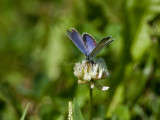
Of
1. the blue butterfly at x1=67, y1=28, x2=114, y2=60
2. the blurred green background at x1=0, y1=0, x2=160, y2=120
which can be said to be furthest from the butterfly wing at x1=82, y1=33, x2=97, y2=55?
the blurred green background at x1=0, y1=0, x2=160, y2=120

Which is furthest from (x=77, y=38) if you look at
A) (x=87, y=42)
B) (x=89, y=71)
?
(x=89, y=71)

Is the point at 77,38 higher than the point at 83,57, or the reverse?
the point at 83,57

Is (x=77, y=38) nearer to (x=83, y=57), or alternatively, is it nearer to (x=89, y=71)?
(x=89, y=71)

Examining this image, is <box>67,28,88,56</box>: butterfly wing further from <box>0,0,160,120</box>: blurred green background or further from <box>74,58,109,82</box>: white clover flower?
<box>0,0,160,120</box>: blurred green background

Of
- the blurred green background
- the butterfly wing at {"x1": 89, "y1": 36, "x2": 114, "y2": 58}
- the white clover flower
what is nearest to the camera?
the butterfly wing at {"x1": 89, "y1": 36, "x2": 114, "y2": 58}

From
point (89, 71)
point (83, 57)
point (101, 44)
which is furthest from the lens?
point (83, 57)

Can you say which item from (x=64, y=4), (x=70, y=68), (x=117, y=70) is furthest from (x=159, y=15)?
(x=64, y=4)

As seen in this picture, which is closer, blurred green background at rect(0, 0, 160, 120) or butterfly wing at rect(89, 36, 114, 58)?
butterfly wing at rect(89, 36, 114, 58)

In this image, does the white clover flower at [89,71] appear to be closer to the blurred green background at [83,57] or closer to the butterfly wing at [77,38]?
the butterfly wing at [77,38]
